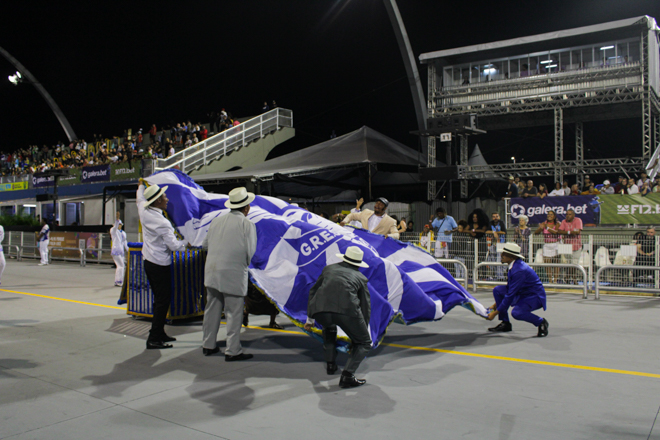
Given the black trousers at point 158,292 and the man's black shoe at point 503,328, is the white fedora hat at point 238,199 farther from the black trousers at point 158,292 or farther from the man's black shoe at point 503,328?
the man's black shoe at point 503,328

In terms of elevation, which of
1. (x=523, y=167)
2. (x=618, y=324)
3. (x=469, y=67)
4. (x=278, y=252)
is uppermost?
(x=469, y=67)

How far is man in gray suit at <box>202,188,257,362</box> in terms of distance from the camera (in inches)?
229

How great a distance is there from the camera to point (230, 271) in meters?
5.82

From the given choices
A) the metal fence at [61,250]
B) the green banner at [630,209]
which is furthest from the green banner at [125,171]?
the green banner at [630,209]

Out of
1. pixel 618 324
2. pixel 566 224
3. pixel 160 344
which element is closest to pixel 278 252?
pixel 160 344

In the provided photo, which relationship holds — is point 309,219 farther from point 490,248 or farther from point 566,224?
point 566,224

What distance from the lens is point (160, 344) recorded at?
6.43 m

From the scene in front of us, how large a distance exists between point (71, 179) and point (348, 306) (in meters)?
32.8

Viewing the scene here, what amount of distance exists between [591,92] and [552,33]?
12.0 ft

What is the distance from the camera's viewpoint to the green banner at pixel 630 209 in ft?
45.7

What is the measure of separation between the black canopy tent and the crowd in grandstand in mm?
6829

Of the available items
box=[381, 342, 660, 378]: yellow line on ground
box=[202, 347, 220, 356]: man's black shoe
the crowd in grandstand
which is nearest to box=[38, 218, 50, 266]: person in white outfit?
the crowd in grandstand

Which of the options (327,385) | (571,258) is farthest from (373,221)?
(571,258)

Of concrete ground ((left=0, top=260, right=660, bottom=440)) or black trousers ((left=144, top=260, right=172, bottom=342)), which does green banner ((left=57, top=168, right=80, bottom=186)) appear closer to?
concrete ground ((left=0, top=260, right=660, bottom=440))
